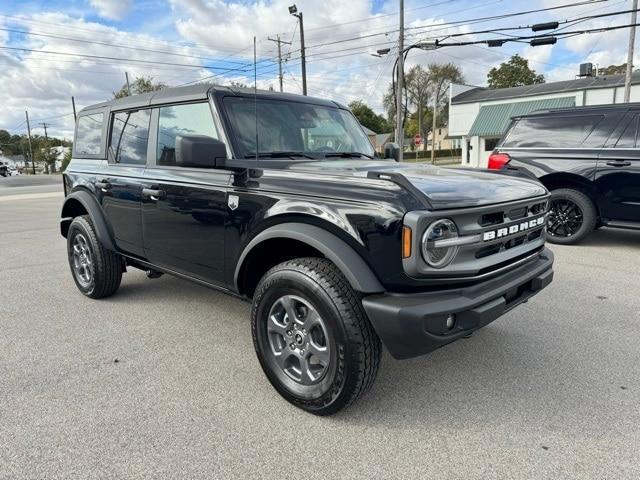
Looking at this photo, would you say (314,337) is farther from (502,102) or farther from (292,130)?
(502,102)

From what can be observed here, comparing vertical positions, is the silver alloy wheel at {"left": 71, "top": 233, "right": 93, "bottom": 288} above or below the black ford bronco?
below

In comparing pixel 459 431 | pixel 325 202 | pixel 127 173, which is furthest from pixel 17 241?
pixel 459 431

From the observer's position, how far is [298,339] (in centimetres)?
270

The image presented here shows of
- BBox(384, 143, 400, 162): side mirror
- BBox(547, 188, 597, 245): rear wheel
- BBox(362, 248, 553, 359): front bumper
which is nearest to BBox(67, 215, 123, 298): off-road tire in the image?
BBox(384, 143, 400, 162): side mirror

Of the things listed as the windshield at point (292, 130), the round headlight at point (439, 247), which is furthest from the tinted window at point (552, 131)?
the round headlight at point (439, 247)

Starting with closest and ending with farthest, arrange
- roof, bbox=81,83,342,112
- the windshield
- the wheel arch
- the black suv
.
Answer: the windshield, roof, bbox=81,83,342,112, the black suv, the wheel arch

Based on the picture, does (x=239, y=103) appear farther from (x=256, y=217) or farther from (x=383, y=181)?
(x=383, y=181)

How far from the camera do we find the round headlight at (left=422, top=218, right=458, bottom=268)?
7.42 feet

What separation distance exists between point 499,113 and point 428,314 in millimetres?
35881

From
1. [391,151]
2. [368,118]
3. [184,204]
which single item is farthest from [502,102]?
[368,118]

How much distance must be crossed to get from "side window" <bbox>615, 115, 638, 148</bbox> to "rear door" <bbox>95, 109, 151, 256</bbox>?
5.97 m

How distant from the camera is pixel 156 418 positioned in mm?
2604

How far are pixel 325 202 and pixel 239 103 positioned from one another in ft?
4.26

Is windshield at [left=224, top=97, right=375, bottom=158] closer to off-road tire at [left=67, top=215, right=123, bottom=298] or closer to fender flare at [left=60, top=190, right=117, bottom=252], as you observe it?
fender flare at [left=60, top=190, right=117, bottom=252]
